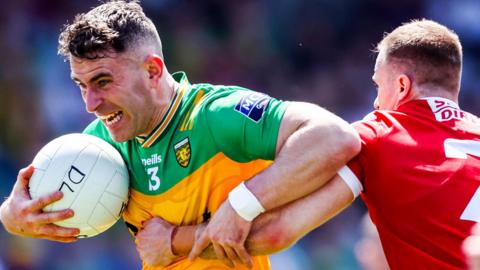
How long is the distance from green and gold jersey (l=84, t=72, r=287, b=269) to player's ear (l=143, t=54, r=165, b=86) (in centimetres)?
18

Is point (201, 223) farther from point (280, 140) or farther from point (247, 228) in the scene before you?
point (280, 140)

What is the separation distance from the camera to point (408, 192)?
505cm

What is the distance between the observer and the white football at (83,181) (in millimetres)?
5344

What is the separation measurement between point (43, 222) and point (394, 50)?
2367 millimetres

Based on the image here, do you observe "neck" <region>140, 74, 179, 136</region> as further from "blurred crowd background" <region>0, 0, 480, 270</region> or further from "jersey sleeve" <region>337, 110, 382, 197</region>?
"blurred crowd background" <region>0, 0, 480, 270</region>

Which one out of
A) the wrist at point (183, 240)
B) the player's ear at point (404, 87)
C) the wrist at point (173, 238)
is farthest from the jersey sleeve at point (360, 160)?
the wrist at point (173, 238)

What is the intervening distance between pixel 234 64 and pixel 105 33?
24.3 feet

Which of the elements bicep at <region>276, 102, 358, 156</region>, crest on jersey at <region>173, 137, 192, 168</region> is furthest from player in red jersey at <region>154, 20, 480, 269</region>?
crest on jersey at <region>173, 137, 192, 168</region>

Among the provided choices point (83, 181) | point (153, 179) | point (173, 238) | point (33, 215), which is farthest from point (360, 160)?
point (33, 215)

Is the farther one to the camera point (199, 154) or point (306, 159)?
point (199, 154)

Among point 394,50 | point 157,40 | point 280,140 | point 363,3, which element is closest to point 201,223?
point 280,140

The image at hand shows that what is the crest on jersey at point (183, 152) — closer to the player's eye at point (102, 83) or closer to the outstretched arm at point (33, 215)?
the player's eye at point (102, 83)

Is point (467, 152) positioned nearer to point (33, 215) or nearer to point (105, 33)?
point (105, 33)

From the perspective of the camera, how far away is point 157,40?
5.77m
